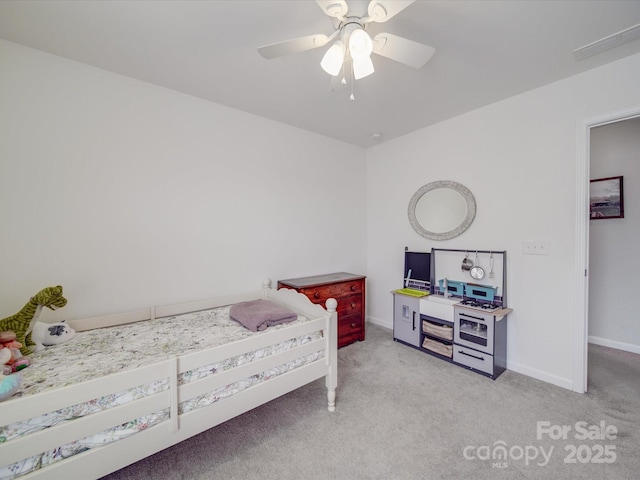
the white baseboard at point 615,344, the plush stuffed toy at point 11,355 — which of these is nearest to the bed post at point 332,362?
the plush stuffed toy at point 11,355

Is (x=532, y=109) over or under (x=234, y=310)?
over

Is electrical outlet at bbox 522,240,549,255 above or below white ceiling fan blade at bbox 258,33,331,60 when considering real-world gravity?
below

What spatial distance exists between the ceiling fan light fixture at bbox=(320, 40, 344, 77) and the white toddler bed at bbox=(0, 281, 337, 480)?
1497 millimetres

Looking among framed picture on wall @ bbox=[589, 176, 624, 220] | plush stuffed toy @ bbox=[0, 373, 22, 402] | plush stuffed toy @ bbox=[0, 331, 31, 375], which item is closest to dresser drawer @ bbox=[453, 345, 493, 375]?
framed picture on wall @ bbox=[589, 176, 624, 220]

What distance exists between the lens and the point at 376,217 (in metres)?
3.70

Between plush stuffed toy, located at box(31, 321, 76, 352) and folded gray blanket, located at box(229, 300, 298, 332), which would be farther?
folded gray blanket, located at box(229, 300, 298, 332)

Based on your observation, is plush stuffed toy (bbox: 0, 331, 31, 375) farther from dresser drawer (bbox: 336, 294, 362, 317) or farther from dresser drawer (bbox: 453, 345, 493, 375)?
dresser drawer (bbox: 453, 345, 493, 375)

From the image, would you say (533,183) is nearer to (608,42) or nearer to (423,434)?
(608,42)

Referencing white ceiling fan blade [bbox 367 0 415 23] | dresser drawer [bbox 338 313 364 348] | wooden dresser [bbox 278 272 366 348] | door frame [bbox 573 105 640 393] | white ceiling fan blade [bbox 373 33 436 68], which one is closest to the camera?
white ceiling fan blade [bbox 367 0 415 23]

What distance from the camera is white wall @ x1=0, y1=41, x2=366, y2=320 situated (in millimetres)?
1750

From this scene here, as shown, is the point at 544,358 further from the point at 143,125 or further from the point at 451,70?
the point at 143,125

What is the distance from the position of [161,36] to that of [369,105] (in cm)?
173

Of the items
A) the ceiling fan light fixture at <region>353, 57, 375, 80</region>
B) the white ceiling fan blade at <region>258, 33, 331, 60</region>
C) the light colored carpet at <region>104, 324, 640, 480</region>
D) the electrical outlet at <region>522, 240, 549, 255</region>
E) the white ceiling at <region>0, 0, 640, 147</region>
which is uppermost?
the white ceiling at <region>0, 0, 640, 147</region>

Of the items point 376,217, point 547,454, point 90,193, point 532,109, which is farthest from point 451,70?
point 90,193
